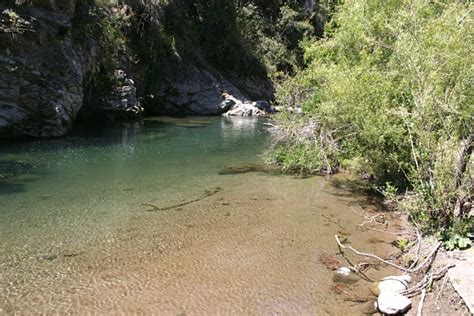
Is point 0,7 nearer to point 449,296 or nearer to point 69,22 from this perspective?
point 69,22

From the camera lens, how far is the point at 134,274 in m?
8.01

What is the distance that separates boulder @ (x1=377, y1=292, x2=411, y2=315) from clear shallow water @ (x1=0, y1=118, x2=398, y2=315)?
20.4 inches

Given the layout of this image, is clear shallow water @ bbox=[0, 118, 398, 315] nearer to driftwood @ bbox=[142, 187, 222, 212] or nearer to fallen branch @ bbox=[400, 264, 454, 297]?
driftwood @ bbox=[142, 187, 222, 212]

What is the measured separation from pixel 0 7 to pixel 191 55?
22.8m

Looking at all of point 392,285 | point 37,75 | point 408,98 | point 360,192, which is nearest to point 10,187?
point 37,75

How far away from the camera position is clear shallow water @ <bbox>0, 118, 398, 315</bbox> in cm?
723

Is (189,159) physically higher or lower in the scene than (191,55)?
lower

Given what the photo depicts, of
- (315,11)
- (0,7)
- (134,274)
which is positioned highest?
(315,11)

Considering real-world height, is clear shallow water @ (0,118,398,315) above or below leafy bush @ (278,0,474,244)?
below

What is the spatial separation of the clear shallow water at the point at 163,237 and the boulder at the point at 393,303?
0.52m

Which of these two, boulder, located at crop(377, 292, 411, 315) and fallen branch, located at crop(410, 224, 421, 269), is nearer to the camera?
boulder, located at crop(377, 292, 411, 315)

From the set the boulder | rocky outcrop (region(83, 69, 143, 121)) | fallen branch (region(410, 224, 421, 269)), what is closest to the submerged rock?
the boulder

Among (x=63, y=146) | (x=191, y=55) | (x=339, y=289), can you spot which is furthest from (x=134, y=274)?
(x=191, y=55)

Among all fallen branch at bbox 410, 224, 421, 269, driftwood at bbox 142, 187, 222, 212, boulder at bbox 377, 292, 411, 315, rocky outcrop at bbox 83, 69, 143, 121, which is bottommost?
boulder at bbox 377, 292, 411, 315
